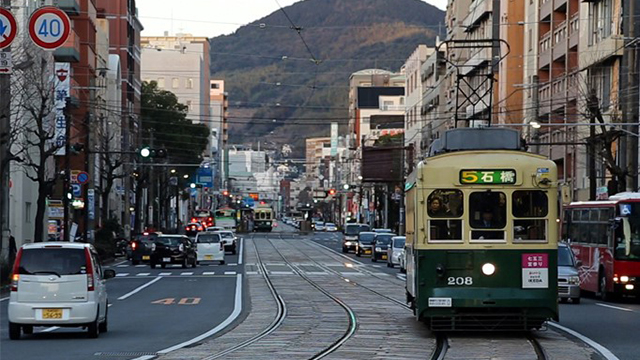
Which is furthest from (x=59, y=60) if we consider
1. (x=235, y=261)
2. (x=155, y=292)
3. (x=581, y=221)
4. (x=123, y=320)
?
(x=123, y=320)

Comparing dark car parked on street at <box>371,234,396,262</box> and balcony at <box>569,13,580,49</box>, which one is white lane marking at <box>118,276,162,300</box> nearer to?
dark car parked on street at <box>371,234,396,262</box>

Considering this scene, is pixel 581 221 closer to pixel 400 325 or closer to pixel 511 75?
pixel 400 325

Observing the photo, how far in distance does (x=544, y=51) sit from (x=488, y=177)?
178 feet

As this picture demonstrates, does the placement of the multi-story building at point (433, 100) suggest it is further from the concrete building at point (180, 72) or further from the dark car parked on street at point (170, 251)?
the concrete building at point (180, 72)

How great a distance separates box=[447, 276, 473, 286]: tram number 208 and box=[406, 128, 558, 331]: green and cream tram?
0.02 metres

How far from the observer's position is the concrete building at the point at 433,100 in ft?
356

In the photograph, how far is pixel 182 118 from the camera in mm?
124875

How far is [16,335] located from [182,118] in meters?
103

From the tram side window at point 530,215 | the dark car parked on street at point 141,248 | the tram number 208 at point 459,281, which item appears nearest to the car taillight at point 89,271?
the tram number 208 at point 459,281

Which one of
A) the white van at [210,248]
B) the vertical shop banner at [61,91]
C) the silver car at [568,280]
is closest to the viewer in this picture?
the silver car at [568,280]

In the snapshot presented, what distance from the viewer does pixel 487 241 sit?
21531 mm

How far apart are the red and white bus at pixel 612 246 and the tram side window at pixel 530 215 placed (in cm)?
1385

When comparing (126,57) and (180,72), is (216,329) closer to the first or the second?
(126,57)

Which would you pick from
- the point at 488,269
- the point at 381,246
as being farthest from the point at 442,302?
the point at 381,246
